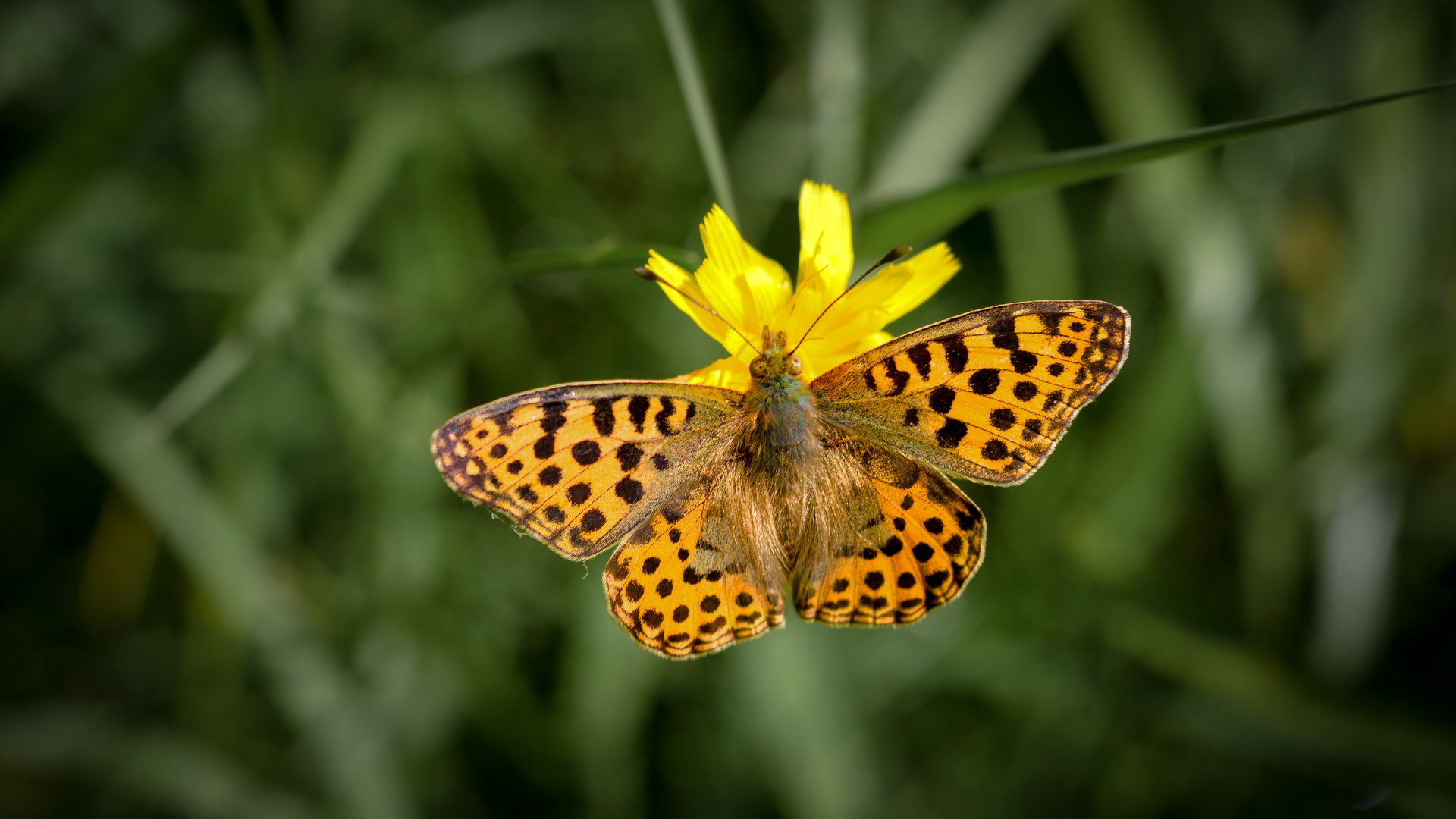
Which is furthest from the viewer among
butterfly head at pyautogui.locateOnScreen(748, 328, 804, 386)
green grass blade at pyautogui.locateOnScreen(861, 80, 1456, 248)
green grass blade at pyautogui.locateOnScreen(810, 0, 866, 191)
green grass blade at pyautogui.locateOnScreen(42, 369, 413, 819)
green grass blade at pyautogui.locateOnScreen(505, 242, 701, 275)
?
green grass blade at pyautogui.locateOnScreen(42, 369, 413, 819)

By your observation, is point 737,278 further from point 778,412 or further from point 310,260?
point 310,260

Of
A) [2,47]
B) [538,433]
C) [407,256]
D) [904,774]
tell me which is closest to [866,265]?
[538,433]

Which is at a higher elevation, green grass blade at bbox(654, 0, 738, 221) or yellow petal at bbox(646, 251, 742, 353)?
green grass blade at bbox(654, 0, 738, 221)

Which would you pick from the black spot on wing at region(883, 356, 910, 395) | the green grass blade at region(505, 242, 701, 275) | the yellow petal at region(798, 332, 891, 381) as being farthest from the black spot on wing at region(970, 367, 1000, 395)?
the green grass blade at region(505, 242, 701, 275)

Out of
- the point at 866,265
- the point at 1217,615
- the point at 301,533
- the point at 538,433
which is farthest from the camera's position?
the point at 301,533

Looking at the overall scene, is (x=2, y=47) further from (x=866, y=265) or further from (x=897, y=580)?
(x=897, y=580)

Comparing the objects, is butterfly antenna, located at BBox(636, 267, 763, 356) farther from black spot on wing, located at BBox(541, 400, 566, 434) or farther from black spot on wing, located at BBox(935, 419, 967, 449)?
Answer: black spot on wing, located at BBox(935, 419, 967, 449)

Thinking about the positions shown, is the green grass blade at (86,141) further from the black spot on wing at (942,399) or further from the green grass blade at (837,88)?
the black spot on wing at (942,399)
